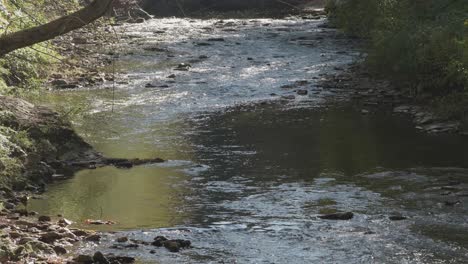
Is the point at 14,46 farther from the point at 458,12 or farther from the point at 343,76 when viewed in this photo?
the point at 343,76

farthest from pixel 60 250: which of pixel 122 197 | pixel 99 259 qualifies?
pixel 122 197

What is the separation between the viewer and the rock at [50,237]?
8992mm

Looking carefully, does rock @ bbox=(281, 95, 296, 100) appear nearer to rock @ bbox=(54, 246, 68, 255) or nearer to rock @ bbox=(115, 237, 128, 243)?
rock @ bbox=(115, 237, 128, 243)

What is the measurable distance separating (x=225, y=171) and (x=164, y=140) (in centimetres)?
303

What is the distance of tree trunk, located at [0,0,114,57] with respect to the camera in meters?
6.39

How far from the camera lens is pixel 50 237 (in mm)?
9055

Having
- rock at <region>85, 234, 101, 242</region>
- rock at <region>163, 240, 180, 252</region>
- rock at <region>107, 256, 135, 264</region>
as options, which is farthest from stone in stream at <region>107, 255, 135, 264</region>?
rock at <region>85, 234, 101, 242</region>

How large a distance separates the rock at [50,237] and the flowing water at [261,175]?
423 mm

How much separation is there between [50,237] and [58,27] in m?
3.29

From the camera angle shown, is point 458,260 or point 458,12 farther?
point 458,12

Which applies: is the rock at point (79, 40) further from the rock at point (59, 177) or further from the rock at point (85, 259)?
the rock at point (85, 259)

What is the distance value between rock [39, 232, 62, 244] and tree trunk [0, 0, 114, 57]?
302cm

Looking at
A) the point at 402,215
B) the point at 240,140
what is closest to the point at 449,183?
the point at 402,215

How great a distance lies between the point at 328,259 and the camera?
8.49 meters
